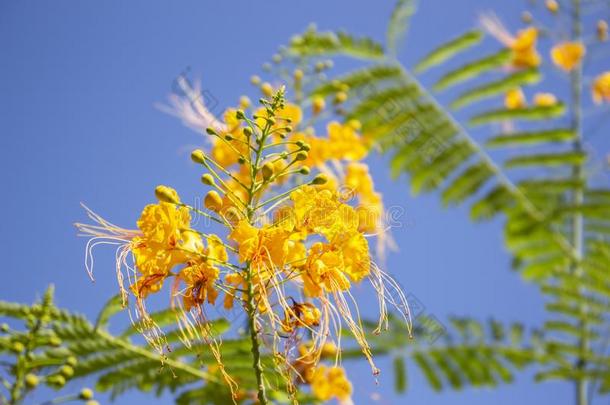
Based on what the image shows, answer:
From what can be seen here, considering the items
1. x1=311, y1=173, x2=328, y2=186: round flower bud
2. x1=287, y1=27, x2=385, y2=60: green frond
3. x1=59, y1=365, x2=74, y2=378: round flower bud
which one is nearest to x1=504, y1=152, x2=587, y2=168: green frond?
x1=287, y1=27, x2=385, y2=60: green frond

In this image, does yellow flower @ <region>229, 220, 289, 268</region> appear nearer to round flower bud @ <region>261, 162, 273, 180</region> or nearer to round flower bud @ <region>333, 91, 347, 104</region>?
round flower bud @ <region>261, 162, 273, 180</region>

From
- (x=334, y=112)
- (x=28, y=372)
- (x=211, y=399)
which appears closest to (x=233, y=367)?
(x=211, y=399)

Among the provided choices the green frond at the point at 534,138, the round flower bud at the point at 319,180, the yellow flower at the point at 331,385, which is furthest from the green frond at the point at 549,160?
the round flower bud at the point at 319,180

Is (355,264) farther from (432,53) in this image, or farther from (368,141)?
(432,53)

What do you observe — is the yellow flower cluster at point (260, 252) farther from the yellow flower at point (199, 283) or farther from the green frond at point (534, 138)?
the green frond at point (534, 138)

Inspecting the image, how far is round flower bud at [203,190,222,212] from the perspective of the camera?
1812 mm

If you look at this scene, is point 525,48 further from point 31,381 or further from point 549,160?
point 31,381

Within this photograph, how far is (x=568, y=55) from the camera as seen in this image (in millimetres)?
5074

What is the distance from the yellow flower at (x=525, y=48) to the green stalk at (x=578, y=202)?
0.97ft

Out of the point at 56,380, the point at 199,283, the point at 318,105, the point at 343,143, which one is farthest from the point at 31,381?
the point at 318,105

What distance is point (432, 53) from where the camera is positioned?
13.9 feet

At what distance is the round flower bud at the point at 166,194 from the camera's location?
172cm

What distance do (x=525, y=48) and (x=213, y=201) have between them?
4.10 metres

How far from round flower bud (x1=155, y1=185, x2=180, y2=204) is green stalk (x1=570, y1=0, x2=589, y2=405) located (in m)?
2.51
